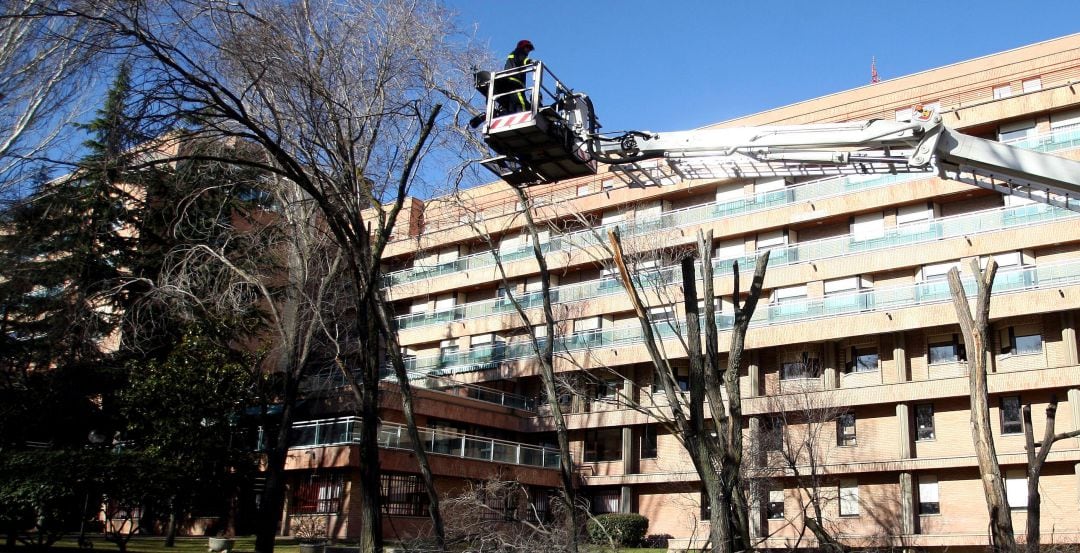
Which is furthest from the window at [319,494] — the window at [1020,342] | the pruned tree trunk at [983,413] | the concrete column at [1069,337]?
the concrete column at [1069,337]

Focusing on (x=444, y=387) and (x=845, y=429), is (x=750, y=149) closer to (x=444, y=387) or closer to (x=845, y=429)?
(x=845, y=429)

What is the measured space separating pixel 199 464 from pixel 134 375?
3.47 m

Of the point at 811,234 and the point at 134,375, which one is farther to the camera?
the point at 811,234

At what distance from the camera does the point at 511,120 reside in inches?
475

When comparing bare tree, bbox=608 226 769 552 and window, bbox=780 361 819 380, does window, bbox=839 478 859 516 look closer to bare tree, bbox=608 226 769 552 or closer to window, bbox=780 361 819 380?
window, bbox=780 361 819 380

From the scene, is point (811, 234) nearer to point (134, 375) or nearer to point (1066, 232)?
point (1066, 232)

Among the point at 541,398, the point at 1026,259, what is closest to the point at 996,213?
the point at 1026,259

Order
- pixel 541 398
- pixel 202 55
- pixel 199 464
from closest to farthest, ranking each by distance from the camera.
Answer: pixel 202 55
pixel 199 464
pixel 541 398

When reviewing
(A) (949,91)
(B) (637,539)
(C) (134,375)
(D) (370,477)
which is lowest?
(B) (637,539)

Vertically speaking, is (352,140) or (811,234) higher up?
(811,234)

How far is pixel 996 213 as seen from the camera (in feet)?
105

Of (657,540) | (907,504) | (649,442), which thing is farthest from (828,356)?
(657,540)

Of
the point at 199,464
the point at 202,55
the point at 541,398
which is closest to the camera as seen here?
the point at 202,55

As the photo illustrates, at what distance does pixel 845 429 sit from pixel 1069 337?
8079 millimetres
